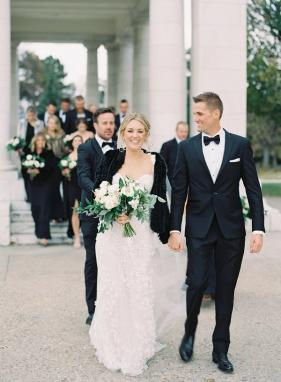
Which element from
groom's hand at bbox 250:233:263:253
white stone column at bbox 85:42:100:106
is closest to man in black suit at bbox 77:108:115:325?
groom's hand at bbox 250:233:263:253

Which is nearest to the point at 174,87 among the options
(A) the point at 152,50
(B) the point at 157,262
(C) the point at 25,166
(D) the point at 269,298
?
(A) the point at 152,50

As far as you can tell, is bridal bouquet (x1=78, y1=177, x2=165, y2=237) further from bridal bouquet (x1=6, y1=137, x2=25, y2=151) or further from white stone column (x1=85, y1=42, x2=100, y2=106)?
white stone column (x1=85, y1=42, x2=100, y2=106)

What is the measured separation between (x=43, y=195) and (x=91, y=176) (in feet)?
20.1

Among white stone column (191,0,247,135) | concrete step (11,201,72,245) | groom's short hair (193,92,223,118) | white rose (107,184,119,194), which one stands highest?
white stone column (191,0,247,135)

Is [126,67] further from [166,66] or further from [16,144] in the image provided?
[16,144]

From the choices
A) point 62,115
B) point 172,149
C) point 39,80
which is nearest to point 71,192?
A: point 172,149

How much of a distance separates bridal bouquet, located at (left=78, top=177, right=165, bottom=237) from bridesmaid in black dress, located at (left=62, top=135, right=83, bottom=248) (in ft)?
22.9

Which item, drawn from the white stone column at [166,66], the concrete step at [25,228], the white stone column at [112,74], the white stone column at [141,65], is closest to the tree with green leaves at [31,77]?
the white stone column at [112,74]

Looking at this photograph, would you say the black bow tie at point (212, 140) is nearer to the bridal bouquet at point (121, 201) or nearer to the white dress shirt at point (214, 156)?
the white dress shirt at point (214, 156)

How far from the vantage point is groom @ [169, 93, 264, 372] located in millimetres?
5855

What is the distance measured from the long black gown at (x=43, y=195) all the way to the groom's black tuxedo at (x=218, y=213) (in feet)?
24.8

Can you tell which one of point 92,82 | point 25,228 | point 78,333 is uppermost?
point 92,82

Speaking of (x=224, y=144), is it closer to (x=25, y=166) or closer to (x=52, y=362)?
(x=52, y=362)

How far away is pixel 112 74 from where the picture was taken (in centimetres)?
2877
